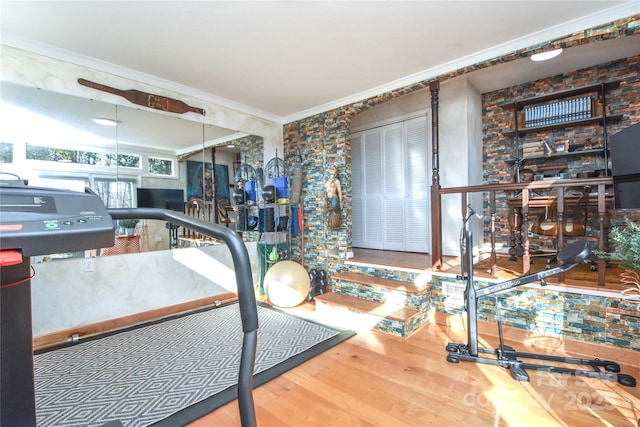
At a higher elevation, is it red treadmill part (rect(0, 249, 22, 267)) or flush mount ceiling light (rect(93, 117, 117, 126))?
flush mount ceiling light (rect(93, 117, 117, 126))

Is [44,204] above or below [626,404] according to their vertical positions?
above

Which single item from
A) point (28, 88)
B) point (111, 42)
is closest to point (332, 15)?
point (111, 42)

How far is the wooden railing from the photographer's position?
2.45m

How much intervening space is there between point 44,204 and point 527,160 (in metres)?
5.09

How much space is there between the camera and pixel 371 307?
10.2 feet

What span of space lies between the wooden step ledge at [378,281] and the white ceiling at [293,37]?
2.28m

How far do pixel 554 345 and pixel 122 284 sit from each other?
158 inches

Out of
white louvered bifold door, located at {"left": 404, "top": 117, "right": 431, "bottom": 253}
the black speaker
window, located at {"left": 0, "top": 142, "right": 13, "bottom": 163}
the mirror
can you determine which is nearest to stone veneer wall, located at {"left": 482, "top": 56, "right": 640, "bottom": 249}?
white louvered bifold door, located at {"left": 404, "top": 117, "right": 431, "bottom": 253}

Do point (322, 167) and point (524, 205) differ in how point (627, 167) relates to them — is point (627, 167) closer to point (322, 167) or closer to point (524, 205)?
point (524, 205)

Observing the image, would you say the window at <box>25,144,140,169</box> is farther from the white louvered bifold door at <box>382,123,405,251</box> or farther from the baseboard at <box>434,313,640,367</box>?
the baseboard at <box>434,313,640,367</box>

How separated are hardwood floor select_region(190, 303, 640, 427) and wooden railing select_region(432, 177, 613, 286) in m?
0.85

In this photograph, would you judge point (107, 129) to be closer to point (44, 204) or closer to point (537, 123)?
point (44, 204)

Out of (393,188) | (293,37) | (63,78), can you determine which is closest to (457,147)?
(393,188)

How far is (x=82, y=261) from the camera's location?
9.34 ft
